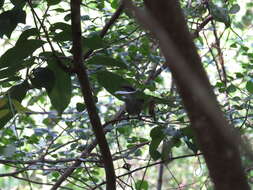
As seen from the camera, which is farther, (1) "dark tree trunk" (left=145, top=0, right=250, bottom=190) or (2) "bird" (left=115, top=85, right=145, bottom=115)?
(2) "bird" (left=115, top=85, right=145, bottom=115)

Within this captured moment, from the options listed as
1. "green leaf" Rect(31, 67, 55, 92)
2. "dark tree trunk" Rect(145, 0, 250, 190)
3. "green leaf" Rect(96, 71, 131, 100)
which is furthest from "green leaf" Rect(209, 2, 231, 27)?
"dark tree trunk" Rect(145, 0, 250, 190)

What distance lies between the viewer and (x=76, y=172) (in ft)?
4.34

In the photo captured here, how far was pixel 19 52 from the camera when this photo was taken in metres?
0.81

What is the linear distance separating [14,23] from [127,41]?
2.17ft

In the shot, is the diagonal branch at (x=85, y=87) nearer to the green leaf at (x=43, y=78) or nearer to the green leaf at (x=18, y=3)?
the green leaf at (x=43, y=78)

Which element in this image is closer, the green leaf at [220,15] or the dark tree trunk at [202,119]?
the dark tree trunk at [202,119]

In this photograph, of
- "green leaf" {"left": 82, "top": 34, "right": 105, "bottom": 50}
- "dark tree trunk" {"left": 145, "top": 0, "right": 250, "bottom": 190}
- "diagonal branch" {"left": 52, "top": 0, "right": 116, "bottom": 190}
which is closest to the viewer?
"dark tree trunk" {"left": 145, "top": 0, "right": 250, "bottom": 190}

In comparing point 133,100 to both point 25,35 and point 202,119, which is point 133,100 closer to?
point 25,35

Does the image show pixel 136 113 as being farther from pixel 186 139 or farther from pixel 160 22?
pixel 160 22

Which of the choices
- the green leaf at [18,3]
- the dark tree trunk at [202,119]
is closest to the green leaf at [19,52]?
the green leaf at [18,3]

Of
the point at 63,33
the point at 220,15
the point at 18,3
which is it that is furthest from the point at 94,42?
the point at 220,15

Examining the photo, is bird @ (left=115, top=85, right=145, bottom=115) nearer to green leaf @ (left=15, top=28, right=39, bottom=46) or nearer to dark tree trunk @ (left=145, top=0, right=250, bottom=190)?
green leaf @ (left=15, top=28, right=39, bottom=46)

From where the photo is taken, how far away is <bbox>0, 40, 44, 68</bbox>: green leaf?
0.81 m

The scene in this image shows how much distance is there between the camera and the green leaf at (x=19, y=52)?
31.9 inches
